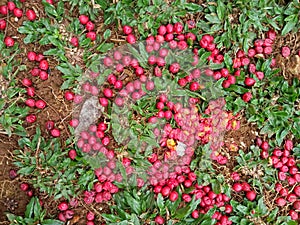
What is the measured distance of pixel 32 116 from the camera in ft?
14.6

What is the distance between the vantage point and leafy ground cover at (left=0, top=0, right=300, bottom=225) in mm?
4422

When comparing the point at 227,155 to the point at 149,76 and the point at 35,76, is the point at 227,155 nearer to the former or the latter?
the point at 149,76

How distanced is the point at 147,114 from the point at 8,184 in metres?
1.48

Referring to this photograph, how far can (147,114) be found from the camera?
4.48m

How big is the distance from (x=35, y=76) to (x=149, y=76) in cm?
110

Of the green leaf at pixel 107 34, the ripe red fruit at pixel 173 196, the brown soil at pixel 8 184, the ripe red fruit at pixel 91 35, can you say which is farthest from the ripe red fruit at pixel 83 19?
the ripe red fruit at pixel 173 196

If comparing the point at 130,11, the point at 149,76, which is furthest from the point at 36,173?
the point at 130,11

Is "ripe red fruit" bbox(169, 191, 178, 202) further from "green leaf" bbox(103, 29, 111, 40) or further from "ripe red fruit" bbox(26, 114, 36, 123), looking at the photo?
"green leaf" bbox(103, 29, 111, 40)

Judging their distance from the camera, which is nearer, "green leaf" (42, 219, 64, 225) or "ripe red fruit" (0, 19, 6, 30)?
"green leaf" (42, 219, 64, 225)

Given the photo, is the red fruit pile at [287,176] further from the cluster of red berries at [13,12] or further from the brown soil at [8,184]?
the cluster of red berries at [13,12]

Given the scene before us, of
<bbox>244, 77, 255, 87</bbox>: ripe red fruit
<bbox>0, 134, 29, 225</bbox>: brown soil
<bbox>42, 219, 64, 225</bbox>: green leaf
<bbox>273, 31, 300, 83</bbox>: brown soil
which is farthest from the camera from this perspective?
<bbox>273, 31, 300, 83</bbox>: brown soil

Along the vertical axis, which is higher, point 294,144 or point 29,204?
point 294,144

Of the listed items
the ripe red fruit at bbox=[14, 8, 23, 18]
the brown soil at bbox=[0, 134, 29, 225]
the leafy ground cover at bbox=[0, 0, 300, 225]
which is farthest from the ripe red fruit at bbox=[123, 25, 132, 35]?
the brown soil at bbox=[0, 134, 29, 225]

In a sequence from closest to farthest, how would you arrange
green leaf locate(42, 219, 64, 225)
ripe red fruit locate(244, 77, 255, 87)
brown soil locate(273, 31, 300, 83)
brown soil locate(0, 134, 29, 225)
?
green leaf locate(42, 219, 64, 225) → brown soil locate(0, 134, 29, 225) → ripe red fruit locate(244, 77, 255, 87) → brown soil locate(273, 31, 300, 83)
